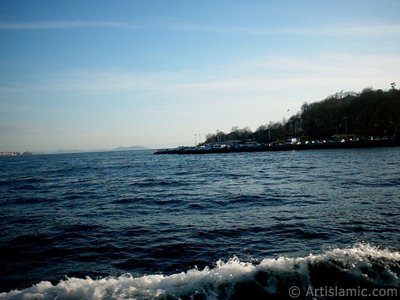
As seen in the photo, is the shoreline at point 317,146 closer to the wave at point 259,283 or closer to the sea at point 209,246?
the sea at point 209,246

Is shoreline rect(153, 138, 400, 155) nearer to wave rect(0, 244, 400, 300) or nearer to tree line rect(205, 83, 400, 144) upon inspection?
tree line rect(205, 83, 400, 144)

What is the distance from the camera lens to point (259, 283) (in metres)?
7.46

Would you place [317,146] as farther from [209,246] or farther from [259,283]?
[259,283]

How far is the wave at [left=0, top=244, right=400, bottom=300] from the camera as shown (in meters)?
7.11

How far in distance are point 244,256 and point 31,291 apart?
6.60 metres

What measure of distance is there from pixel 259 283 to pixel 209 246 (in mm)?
4245

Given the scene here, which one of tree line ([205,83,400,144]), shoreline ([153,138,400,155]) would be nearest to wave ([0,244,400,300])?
shoreline ([153,138,400,155])

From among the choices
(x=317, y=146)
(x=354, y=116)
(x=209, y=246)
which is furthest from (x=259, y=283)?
(x=354, y=116)

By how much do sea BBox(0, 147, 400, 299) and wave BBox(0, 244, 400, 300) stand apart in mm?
26

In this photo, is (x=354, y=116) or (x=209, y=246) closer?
(x=209, y=246)

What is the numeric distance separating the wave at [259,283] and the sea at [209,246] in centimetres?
3

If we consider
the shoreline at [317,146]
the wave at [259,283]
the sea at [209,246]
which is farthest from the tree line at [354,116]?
the wave at [259,283]

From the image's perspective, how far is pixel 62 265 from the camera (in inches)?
408

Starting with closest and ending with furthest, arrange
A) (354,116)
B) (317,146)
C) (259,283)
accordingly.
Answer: (259,283) < (317,146) < (354,116)
